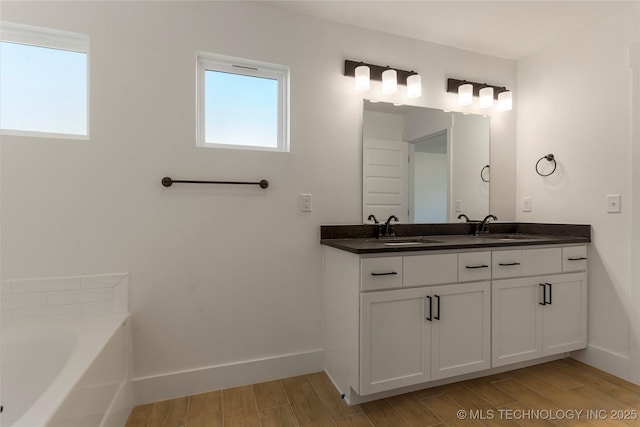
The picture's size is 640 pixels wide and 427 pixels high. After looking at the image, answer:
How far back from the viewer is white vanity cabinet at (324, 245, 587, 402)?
1655mm

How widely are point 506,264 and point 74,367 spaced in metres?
2.24

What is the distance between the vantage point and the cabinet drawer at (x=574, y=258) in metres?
2.13

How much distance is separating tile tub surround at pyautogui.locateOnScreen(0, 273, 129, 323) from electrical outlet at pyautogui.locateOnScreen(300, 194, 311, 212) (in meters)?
1.10

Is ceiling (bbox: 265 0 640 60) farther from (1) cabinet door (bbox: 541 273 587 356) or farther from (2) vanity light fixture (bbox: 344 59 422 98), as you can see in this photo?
(1) cabinet door (bbox: 541 273 587 356)

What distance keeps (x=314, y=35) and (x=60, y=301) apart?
220 cm

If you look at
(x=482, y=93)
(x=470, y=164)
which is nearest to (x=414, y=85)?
(x=482, y=93)

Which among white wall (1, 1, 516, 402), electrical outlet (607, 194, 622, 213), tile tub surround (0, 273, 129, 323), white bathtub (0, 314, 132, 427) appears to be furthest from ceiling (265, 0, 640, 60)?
white bathtub (0, 314, 132, 427)

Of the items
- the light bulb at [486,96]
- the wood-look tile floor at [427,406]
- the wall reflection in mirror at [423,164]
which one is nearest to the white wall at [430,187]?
the wall reflection in mirror at [423,164]

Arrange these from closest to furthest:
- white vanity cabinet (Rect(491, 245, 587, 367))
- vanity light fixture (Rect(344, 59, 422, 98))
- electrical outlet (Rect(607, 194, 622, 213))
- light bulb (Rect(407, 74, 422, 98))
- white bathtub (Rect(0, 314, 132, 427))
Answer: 1. white bathtub (Rect(0, 314, 132, 427))
2. white vanity cabinet (Rect(491, 245, 587, 367))
3. electrical outlet (Rect(607, 194, 622, 213))
4. vanity light fixture (Rect(344, 59, 422, 98))
5. light bulb (Rect(407, 74, 422, 98))

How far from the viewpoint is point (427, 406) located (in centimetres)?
172

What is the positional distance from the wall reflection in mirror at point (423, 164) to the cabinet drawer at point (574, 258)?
644 millimetres

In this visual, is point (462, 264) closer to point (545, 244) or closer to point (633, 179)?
point (545, 244)

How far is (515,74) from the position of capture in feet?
8.95

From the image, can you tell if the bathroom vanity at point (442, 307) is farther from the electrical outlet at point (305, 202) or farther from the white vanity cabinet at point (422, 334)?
the electrical outlet at point (305, 202)
